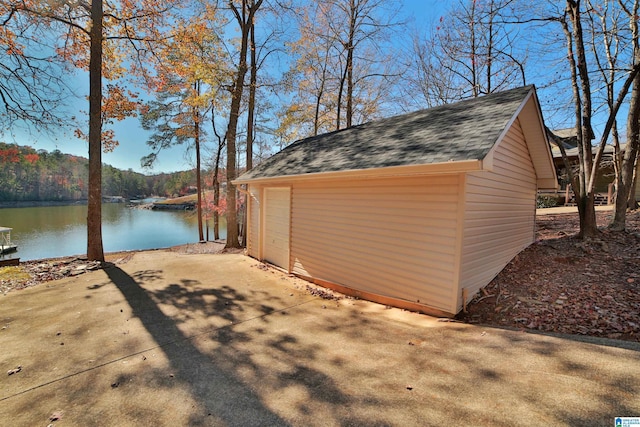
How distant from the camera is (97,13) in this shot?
727 centimetres

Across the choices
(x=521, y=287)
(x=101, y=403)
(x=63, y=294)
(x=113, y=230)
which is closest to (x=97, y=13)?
(x=63, y=294)

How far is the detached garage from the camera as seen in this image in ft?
12.9

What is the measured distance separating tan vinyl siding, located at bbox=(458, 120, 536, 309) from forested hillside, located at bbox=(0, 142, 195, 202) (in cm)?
3573

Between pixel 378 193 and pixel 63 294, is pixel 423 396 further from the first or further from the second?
pixel 63 294

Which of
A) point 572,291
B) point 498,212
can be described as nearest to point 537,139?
point 498,212

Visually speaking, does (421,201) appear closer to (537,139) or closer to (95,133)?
(537,139)

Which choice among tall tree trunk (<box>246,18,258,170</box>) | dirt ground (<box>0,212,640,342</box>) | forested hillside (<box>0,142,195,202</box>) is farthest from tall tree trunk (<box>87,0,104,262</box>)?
forested hillside (<box>0,142,195,202</box>)

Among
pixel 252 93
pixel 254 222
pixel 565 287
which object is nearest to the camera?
pixel 565 287

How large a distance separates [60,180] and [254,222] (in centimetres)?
7209

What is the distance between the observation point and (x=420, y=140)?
4664 millimetres

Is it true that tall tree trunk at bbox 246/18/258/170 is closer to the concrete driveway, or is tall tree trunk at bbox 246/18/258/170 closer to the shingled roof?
the shingled roof

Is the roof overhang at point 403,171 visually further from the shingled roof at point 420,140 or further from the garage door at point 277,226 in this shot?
the garage door at point 277,226

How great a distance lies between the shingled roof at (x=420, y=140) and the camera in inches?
151

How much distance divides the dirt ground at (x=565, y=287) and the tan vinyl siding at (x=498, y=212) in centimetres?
30
